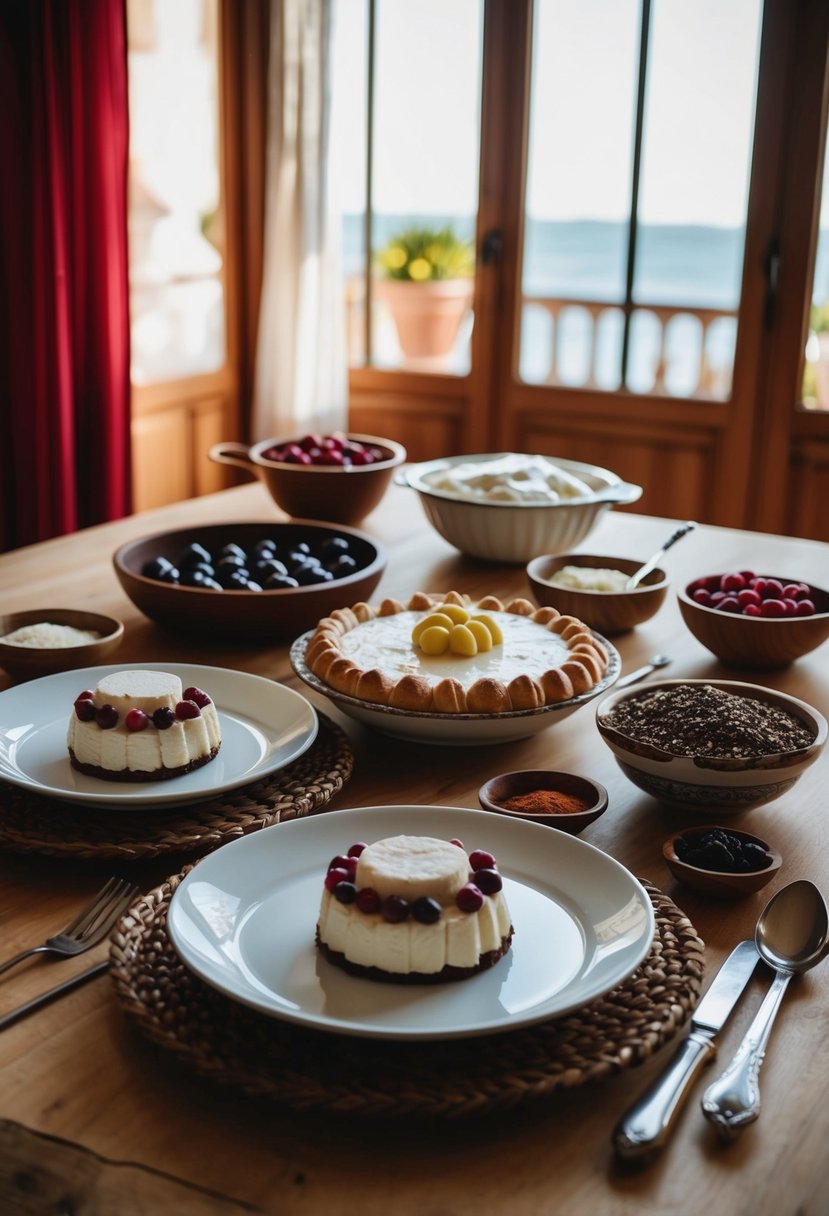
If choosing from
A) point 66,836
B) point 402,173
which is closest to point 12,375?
point 402,173

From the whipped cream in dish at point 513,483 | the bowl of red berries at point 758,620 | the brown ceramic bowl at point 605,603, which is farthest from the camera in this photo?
the whipped cream in dish at point 513,483

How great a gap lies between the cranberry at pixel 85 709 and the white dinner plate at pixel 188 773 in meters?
0.06

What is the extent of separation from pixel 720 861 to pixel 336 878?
1.24 feet

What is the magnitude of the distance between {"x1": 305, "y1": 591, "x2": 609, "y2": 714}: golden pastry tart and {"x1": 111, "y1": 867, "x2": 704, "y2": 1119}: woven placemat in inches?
16.4

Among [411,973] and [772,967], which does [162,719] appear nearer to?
[411,973]

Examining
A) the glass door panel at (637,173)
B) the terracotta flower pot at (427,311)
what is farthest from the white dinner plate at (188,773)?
the terracotta flower pot at (427,311)

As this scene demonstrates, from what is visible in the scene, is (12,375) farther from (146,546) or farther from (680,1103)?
(680,1103)

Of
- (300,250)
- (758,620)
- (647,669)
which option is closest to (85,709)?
(647,669)

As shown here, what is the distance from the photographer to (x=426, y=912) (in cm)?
83

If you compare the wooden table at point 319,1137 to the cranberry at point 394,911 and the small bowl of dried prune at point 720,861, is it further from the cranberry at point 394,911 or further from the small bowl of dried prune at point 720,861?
the cranberry at point 394,911

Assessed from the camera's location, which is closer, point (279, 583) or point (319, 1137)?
point (319, 1137)

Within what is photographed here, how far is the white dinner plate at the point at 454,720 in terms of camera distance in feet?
4.13

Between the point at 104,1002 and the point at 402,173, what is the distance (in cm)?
397

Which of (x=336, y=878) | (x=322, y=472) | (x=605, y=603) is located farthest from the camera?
(x=322, y=472)
